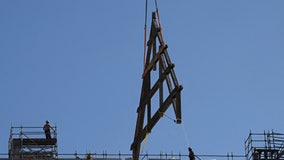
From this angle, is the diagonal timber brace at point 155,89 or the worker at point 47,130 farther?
the worker at point 47,130

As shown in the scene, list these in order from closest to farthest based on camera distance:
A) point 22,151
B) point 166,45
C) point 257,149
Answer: point 166,45, point 257,149, point 22,151

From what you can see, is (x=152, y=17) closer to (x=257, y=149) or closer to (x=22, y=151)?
(x=257, y=149)

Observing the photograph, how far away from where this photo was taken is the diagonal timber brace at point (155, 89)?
53.0m

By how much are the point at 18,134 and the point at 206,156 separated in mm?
11563

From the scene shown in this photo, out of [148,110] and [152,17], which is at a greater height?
[152,17]

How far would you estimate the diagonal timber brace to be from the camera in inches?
2088

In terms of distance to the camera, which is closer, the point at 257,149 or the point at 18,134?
the point at 257,149

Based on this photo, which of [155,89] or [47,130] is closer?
[155,89]

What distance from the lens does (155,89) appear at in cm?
5488

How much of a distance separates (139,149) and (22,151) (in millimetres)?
22626

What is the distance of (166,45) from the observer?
53531 mm

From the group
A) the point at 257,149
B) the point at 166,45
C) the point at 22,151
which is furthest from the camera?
the point at 22,151

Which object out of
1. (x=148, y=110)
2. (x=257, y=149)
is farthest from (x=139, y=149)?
(x=257, y=149)

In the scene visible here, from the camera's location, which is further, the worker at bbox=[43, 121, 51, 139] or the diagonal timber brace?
the worker at bbox=[43, 121, 51, 139]
